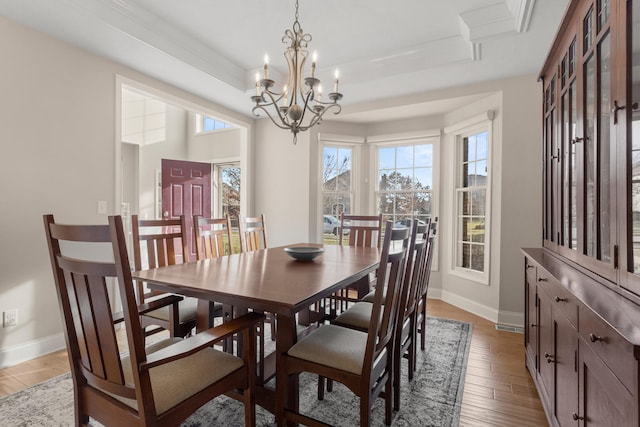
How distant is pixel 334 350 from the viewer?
146 cm

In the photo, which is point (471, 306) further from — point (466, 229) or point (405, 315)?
point (405, 315)

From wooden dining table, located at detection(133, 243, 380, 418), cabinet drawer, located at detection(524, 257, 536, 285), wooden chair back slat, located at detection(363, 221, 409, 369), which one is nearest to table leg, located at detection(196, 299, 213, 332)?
wooden dining table, located at detection(133, 243, 380, 418)

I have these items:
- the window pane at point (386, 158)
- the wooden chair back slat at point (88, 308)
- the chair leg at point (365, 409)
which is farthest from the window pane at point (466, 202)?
the wooden chair back slat at point (88, 308)

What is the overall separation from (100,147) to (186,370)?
8.26 ft

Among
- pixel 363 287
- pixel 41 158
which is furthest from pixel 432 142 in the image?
pixel 41 158

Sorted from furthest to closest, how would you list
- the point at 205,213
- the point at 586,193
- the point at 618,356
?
the point at 205,213, the point at 586,193, the point at 618,356

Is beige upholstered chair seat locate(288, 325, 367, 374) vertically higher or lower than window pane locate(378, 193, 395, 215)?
lower

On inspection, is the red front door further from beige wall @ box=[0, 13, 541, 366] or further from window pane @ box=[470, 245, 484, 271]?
window pane @ box=[470, 245, 484, 271]

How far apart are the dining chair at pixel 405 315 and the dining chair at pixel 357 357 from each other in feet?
0.49

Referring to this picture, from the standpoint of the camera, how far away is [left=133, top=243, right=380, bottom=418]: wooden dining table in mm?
1312

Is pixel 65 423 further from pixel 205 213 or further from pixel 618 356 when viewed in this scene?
pixel 205 213

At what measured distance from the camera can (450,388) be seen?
2.09 metres

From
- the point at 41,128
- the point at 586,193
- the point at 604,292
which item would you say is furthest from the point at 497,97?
Result: the point at 41,128

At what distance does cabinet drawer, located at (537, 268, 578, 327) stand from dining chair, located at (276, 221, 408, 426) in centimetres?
64
